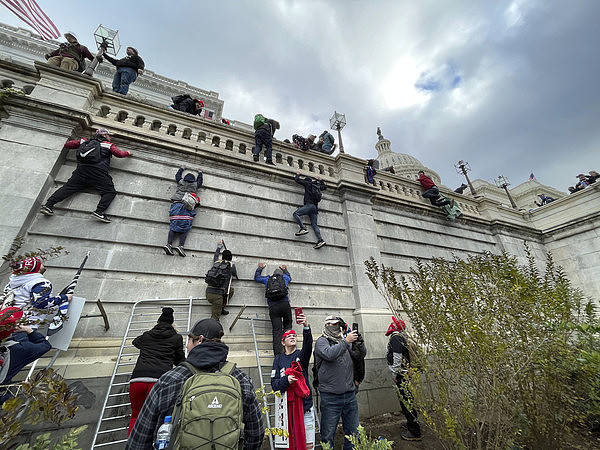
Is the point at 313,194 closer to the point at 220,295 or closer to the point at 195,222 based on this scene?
the point at 195,222

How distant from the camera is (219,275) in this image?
18.7ft

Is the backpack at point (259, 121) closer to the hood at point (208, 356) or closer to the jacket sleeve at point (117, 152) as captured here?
the jacket sleeve at point (117, 152)

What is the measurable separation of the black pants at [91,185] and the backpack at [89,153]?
0.52 ft

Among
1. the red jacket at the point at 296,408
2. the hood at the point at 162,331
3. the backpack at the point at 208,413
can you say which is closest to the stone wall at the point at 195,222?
the hood at the point at 162,331

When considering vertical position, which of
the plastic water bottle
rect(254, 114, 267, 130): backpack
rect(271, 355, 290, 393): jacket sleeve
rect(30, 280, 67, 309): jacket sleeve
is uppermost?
rect(254, 114, 267, 130): backpack

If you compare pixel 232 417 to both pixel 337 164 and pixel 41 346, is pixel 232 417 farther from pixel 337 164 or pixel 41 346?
pixel 337 164

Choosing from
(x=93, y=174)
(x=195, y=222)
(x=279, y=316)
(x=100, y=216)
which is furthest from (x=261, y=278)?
(x=93, y=174)

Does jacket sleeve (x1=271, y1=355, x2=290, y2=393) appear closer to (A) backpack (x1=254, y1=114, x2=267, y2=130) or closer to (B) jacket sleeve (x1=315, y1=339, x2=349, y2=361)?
(B) jacket sleeve (x1=315, y1=339, x2=349, y2=361)

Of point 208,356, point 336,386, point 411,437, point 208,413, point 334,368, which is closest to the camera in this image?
point 208,413

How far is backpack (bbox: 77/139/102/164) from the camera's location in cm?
595

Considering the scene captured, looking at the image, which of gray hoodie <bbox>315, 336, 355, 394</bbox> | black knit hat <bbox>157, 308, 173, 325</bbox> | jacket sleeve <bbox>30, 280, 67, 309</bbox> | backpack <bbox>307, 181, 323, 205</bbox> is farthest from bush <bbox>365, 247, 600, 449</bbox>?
jacket sleeve <bbox>30, 280, 67, 309</bbox>

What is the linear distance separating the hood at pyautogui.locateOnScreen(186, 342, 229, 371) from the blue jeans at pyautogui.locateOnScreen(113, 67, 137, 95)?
9715 millimetres

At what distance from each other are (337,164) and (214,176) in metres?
4.69

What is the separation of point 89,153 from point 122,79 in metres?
4.45
